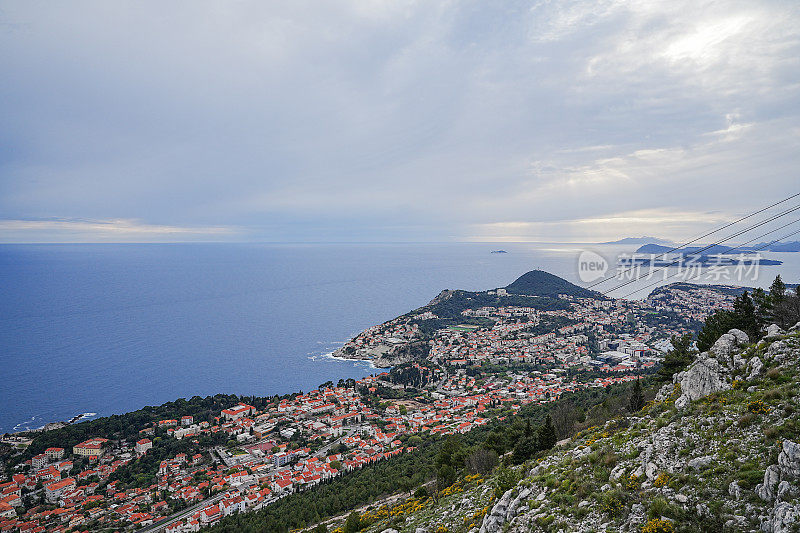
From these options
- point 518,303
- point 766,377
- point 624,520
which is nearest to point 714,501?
point 624,520

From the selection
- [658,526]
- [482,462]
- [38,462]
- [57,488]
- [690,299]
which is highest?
[658,526]

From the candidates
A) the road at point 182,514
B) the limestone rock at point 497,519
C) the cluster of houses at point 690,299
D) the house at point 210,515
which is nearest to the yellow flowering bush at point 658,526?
the limestone rock at point 497,519

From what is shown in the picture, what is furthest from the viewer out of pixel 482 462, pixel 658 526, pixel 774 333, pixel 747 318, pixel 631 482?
pixel 482 462

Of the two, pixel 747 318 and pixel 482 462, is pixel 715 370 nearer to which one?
pixel 747 318

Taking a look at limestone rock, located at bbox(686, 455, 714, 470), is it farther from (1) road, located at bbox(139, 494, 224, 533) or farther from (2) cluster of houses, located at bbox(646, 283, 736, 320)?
(2) cluster of houses, located at bbox(646, 283, 736, 320)

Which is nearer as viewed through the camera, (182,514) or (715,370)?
(715,370)

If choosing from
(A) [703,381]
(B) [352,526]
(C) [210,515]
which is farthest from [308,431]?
(A) [703,381]

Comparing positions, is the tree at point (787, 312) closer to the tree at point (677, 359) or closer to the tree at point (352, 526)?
the tree at point (677, 359)
